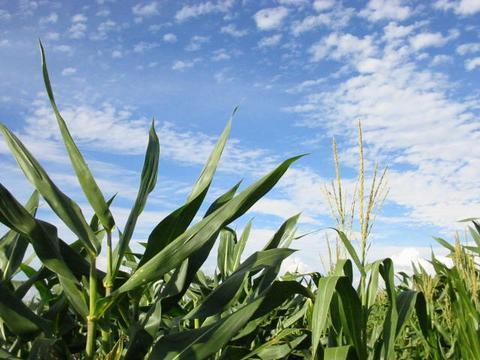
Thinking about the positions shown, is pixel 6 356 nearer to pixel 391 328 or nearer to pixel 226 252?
pixel 391 328

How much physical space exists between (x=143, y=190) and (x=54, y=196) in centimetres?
22

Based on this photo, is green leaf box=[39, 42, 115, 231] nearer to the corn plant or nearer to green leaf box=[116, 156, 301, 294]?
the corn plant

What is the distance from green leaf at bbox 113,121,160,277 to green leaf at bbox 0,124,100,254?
0.25 ft

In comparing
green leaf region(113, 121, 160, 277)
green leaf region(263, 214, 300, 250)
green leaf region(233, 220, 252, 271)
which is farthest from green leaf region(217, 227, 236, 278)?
green leaf region(113, 121, 160, 277)

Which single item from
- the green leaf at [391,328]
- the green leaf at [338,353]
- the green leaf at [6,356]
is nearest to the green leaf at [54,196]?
the green leaf at [6,356]

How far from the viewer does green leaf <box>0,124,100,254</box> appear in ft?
4.07

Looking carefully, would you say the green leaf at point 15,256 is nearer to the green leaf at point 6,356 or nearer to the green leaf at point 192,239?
the green leaf at point 6,356

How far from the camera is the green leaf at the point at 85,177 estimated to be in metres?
1.24

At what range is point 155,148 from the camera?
141cm

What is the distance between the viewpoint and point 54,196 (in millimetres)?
1246

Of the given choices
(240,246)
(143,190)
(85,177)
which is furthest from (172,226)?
(240,246)

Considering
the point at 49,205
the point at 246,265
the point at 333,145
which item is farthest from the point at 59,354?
the point at 333,145

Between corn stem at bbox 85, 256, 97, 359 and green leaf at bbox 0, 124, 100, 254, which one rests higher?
green leaf at bbox 0, 124, 100, 254

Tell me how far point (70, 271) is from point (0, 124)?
0.44 m
